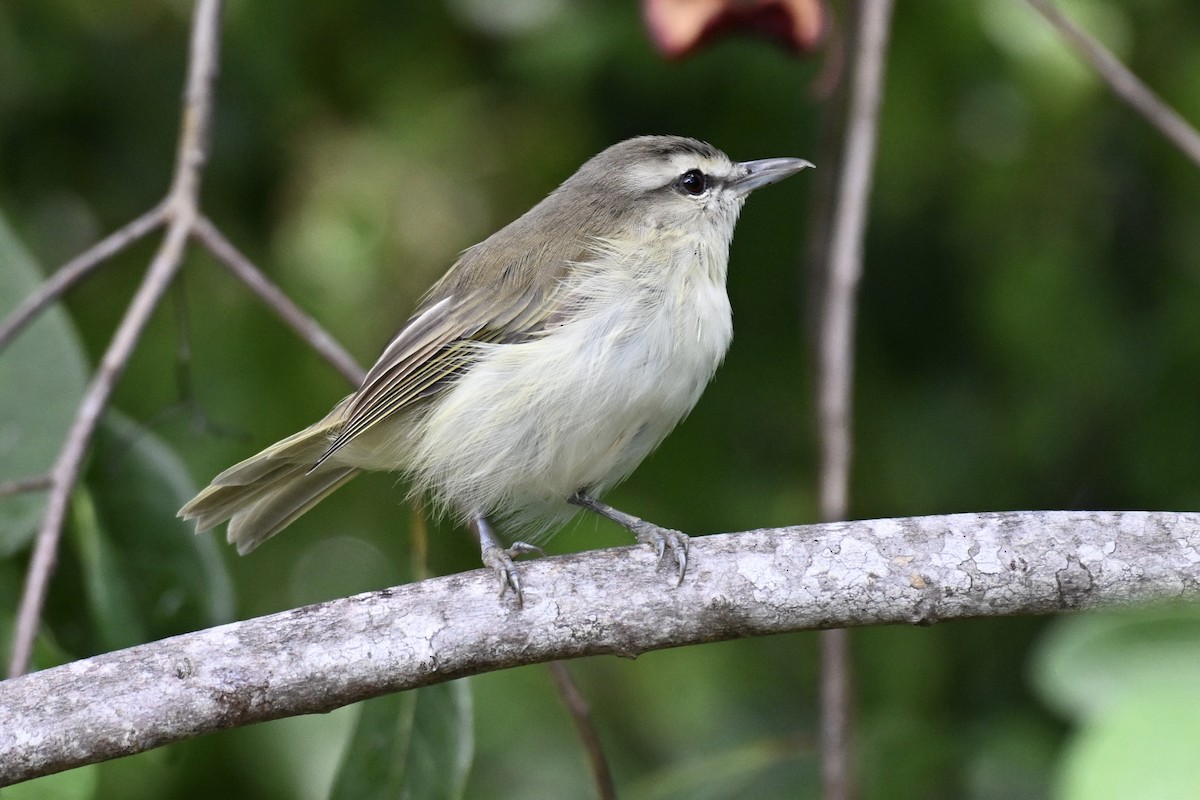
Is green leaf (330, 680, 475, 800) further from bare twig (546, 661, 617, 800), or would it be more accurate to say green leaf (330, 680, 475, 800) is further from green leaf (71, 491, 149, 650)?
green leaf (71, 491, 149, 650)

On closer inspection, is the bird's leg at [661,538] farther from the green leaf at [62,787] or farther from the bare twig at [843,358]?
the green leaf at [62,787]

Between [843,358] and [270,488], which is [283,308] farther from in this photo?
[843,358]

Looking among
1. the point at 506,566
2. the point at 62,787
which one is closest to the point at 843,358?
the point at 506,566

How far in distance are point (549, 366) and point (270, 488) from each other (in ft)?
3.28

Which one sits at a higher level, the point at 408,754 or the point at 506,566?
the point at 506,566

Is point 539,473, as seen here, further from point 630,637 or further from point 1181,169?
point 1181,169

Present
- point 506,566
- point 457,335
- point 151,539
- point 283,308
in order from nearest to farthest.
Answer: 1. point 506,566
2. point 283,308
3. point 457,335
4. point 151,539

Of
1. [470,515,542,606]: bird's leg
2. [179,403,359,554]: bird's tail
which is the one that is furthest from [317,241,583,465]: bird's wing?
[470,515,542,606]: bird's leg

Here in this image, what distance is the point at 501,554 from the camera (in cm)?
284

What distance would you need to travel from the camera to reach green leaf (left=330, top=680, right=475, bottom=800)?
307 cm

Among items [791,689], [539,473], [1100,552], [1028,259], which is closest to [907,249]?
[1028,259]

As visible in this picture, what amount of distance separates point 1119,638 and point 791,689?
3.75 m

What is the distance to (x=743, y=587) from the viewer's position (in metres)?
2.43

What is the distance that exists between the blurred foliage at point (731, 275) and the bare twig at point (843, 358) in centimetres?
74
